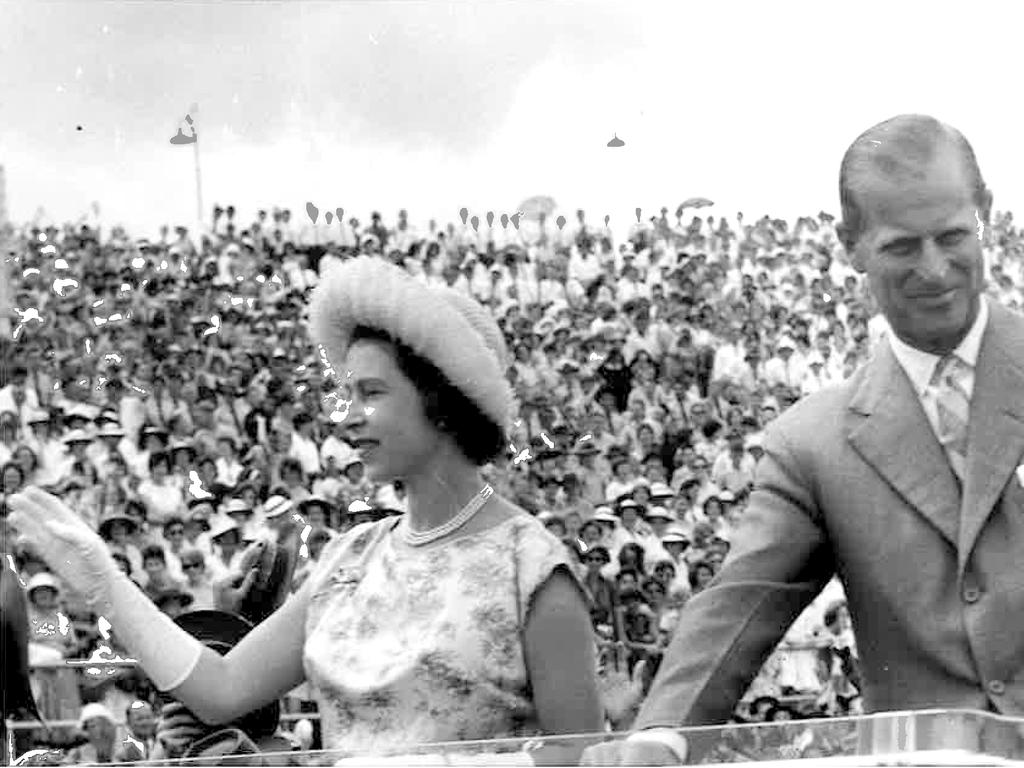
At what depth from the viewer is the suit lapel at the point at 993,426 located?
1.28 m

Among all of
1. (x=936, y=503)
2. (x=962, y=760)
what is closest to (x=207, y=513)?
(x=936, y=503)

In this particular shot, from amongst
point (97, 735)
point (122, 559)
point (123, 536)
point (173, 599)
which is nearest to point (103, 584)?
point (97, 735)

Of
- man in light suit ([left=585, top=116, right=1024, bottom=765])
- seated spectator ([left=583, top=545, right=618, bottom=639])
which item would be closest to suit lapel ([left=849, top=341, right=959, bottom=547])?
man in light suit ([left=585, top=116, right=1024, bottom=765])

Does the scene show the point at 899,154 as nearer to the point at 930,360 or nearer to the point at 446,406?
the point at 930,360

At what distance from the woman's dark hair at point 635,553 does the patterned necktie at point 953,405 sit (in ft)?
9.11

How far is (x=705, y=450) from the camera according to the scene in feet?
12.7

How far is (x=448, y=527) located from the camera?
5.31 feet

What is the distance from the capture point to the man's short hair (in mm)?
1285

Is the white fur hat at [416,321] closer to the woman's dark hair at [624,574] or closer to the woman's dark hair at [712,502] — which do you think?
the woman's dark hair at [712,502]

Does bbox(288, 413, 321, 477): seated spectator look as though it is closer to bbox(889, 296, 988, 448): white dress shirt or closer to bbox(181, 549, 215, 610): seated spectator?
bbox(181, 549, 215, 610): seated spectator

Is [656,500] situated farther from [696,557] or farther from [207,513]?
[207,513]

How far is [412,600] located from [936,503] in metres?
0.45

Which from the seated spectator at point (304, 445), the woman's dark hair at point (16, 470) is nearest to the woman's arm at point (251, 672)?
the seated spectator at point (304, 445)

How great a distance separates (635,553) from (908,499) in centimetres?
287
